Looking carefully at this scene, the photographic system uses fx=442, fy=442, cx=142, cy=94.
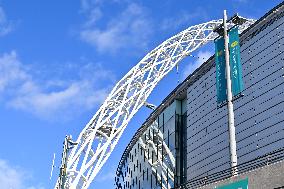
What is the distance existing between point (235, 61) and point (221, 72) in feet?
4.82

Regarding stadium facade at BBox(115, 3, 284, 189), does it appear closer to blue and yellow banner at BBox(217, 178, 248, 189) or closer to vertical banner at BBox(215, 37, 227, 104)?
blue and yellow banner at BBox(217, 178, 248, 189)

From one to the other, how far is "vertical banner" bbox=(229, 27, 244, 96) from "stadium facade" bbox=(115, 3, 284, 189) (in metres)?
2.97

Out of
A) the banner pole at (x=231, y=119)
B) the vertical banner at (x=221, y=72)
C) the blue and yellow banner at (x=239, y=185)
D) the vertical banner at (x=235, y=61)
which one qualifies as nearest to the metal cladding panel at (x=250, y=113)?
the vertical banner at (x=221, y=72)

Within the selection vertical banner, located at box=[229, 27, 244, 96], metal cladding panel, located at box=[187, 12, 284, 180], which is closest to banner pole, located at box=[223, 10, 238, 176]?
vertical banner, located at box=[229, 27, 244, 96]

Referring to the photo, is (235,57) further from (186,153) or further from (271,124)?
(186,153)

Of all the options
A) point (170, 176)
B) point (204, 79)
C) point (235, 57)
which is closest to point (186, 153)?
point (170, 176)

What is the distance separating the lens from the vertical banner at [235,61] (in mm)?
23047

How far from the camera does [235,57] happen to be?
23250 mm

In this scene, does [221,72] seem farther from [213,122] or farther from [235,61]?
[213,122]

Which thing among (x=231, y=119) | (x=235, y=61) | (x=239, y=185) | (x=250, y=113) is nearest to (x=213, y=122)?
(x=250, y=113)

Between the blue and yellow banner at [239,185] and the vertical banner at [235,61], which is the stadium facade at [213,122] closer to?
the blue and yellow banner at [239,185]

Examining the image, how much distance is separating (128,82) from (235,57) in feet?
119

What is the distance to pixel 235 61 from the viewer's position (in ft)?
76.3

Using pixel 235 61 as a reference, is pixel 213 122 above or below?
above
